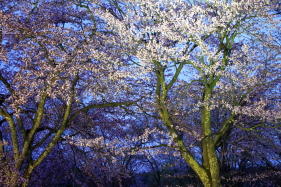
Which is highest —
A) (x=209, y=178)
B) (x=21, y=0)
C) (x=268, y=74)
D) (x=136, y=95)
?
(x=21, y=0)

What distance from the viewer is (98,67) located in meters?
10.0

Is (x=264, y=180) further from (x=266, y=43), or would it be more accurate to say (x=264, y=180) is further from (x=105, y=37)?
(x=105, y=37)

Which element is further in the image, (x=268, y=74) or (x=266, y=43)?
(x=268, y=74)

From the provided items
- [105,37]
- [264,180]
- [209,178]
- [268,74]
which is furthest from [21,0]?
[264,180]

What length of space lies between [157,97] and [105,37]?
2.48 meters

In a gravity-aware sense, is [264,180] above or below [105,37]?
below

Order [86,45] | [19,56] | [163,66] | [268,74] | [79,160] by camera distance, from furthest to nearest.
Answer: [268,74] → [79,160] → [19,56] → [163,66] → [86,45]

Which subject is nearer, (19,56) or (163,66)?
(163,66)

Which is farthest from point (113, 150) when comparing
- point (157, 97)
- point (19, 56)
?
point (19, 56)

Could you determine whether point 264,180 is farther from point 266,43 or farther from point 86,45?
point 86,45

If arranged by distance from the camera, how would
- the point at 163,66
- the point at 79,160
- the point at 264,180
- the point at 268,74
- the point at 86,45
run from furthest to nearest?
1. the point at 264,180
2. the point at 268,74
3. the point at 79,160
4. the point at 163,66
5. the point at 86,45

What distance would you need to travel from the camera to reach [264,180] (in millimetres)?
15594

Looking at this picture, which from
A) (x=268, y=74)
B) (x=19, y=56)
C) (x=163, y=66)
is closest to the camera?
(x=163, y=66)

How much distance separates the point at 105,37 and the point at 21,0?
2.70 metres
